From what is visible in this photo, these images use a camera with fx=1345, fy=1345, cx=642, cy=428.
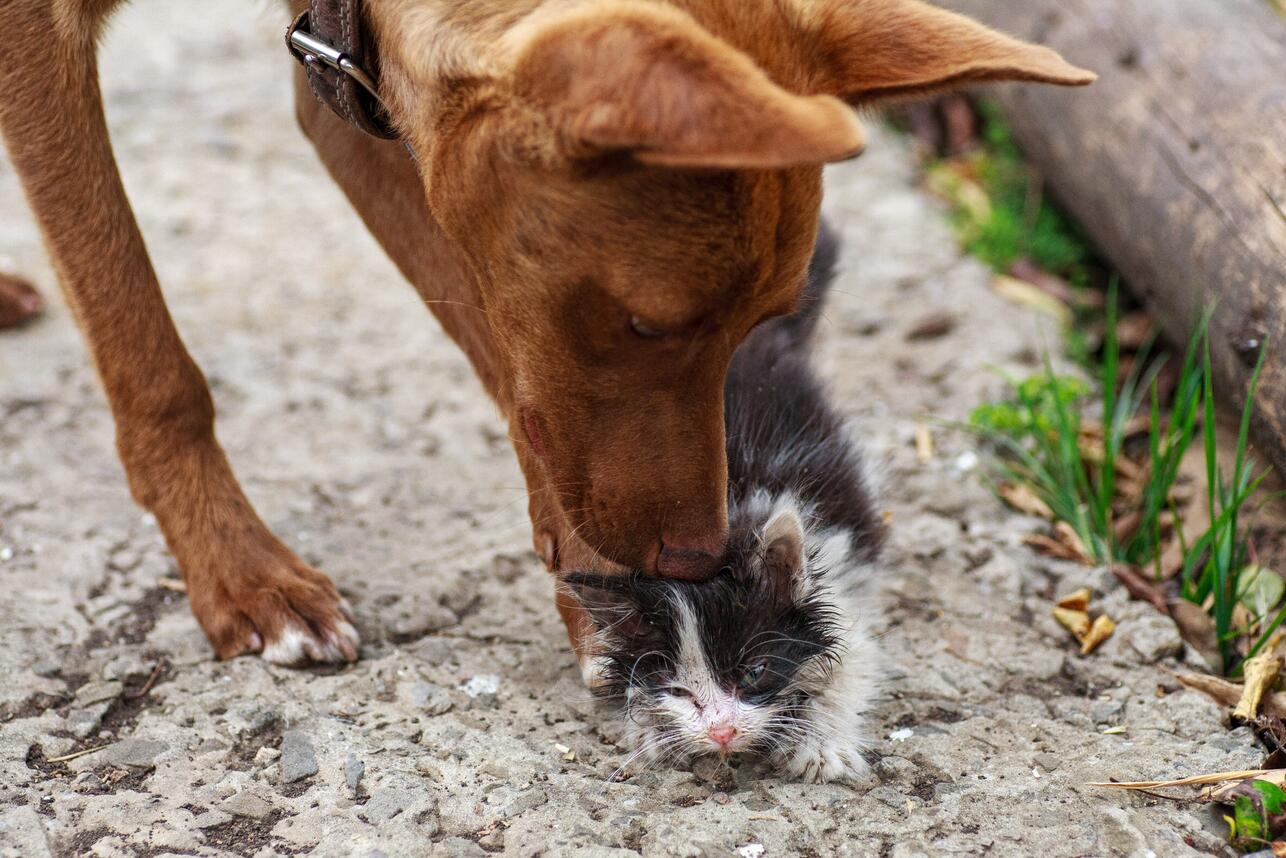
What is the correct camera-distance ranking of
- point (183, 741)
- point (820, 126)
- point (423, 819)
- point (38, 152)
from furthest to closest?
point (38, 152) < point (183, 741) < point (423, 819) < point (820, 126)

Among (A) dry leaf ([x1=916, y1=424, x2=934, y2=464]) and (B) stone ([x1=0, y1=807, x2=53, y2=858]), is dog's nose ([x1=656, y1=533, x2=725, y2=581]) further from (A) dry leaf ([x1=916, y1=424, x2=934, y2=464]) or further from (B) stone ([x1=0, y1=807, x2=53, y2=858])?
(A) dry leaf ([x1=916, y1=424, x2=934, y2=464])

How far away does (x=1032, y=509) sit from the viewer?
4.21 m

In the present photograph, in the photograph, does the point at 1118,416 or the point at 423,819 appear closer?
the point at 423,819

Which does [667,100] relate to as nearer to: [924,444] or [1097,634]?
[1097,634]

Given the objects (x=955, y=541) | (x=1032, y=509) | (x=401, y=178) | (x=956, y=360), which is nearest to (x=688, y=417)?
(x=401, y=178)

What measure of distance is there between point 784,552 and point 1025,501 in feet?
4.58

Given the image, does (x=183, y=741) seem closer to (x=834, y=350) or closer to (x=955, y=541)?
(x=955, y=541)

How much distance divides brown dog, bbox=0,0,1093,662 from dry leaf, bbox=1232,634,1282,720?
4.38ft

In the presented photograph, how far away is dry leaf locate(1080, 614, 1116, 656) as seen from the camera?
3561 mm

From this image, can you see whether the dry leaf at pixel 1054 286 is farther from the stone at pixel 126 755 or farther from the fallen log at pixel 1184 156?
the stone at pixel 126 755

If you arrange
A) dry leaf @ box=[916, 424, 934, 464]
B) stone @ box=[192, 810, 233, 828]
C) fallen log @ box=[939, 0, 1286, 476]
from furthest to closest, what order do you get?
dry leaf @ box=[916, 424, 934, 464]
fallen log @ box=[939, 0, 1286, 476]
stone @ box=[192, 810, 233, 828]

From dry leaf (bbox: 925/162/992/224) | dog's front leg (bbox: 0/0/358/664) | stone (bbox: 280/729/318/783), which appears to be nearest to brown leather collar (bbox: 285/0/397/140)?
dog's front leg (bbox: 0/0/358/664)

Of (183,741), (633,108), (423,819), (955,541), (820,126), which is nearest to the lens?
(820,126)

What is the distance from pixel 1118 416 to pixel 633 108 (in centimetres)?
255
